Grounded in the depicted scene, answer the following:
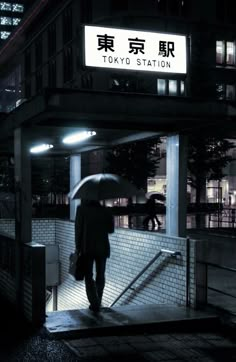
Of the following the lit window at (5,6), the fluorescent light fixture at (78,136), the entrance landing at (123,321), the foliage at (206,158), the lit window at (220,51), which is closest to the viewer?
the entrance landing at (123,321)

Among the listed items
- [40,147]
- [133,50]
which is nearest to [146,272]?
[133,50]

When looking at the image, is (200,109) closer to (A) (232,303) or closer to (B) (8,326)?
(A) (232,303)

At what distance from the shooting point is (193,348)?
6723 millimetres

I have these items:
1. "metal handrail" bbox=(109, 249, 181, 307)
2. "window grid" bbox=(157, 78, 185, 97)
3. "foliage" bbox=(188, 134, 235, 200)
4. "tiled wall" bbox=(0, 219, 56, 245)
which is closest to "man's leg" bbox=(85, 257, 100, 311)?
"metal handrail" bbox=(109, 249, 181, 307)

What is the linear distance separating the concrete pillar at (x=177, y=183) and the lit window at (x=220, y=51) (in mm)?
40542

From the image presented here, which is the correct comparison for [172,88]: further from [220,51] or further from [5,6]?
[5,6]

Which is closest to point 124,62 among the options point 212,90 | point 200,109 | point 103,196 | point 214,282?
point 200,109

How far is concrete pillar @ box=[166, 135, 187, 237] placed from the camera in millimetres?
9656

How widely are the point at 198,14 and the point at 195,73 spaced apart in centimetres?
1193

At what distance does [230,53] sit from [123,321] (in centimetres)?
4448

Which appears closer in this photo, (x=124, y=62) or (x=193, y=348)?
(x=193, y=348)

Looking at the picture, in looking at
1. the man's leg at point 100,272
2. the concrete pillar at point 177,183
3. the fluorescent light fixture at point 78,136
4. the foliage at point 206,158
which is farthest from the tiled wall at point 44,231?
the foliage at point 206,158

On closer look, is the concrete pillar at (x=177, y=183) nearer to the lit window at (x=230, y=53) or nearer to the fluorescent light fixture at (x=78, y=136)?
the fluorescent light fixture at (x=78, y=136)

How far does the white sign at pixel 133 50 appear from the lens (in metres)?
10.3
